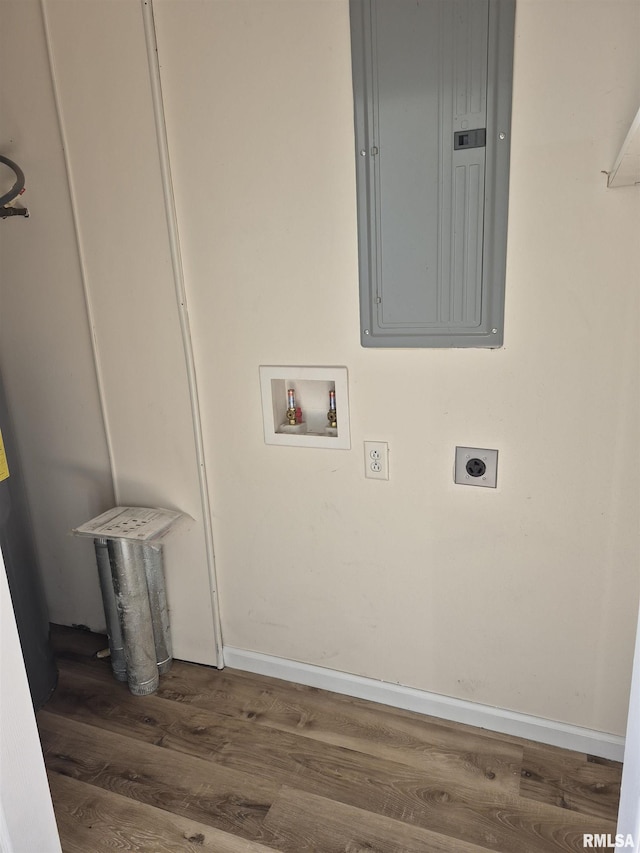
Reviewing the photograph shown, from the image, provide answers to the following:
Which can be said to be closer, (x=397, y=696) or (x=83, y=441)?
(x=397, y=696)

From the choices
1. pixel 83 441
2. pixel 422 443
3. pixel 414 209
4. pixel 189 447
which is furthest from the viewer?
pixel 83 441

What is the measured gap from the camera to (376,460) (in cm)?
178

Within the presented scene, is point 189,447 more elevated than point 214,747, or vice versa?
point 189,447

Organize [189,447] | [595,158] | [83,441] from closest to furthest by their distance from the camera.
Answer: [595,158] < [189,447] < [83,441]

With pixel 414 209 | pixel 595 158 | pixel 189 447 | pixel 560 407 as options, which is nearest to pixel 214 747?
pixel 189 447

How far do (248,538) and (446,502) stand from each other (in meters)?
0.69

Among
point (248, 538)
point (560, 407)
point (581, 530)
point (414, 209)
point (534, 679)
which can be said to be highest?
point (414, 209)

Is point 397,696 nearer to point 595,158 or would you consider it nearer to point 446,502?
point 446,502

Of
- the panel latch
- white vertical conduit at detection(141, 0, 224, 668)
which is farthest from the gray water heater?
the panel latch

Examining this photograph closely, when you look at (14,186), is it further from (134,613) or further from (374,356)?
(134,613)

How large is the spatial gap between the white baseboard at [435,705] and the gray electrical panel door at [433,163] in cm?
112

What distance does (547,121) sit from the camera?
4.57 feet

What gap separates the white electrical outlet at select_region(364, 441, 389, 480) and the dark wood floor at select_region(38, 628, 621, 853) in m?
0.79

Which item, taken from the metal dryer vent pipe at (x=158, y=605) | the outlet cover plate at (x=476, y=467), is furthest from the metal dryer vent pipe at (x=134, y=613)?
the outlet cover plate at (x=476, y=467)
